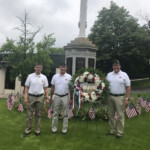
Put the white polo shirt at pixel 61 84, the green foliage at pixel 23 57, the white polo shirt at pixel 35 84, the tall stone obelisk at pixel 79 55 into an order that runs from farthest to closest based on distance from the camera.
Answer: the green foliage at pixel 23 57 < the tall stone obelisk at pixel 79 55 < the white polo shirt at pixel 61 84 < the white polo shirt at pixel 35 84

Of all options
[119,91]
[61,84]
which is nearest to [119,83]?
[119,91]

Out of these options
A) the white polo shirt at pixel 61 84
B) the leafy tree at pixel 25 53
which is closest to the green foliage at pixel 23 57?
the leafy tree at pixel 25 53

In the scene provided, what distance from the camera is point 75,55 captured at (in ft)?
37.9

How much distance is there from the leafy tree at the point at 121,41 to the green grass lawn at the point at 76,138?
57.6 feet

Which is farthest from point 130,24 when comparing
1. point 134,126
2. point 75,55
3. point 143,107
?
point 134,126

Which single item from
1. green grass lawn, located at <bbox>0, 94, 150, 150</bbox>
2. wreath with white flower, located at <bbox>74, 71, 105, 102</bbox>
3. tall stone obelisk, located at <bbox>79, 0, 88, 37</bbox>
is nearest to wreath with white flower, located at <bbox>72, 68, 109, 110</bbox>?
wreath with white flower, located at <bbox>74, 71, 105, 102</bbox>

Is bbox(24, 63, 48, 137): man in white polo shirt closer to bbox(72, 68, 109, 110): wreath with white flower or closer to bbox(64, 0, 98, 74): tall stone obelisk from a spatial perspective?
bbox(72, 68, 109, 110): wreath with white flower

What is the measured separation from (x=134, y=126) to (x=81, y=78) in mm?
2657

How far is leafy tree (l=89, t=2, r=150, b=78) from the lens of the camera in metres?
23.5

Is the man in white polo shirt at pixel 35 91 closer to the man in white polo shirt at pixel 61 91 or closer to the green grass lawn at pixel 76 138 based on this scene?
the man in white polo shirt at pixel 61 91

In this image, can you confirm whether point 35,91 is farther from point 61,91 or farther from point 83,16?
point 83,16

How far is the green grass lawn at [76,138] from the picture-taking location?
4379 millimetres

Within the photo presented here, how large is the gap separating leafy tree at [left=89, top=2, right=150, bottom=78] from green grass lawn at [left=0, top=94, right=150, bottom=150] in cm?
1754

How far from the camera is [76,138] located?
497cm
